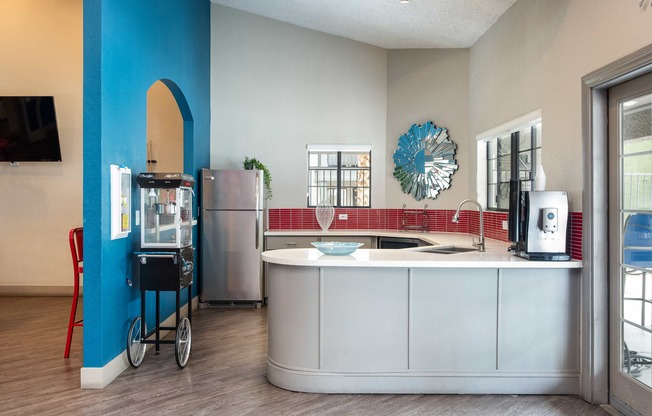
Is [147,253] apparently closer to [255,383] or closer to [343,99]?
[255,383]

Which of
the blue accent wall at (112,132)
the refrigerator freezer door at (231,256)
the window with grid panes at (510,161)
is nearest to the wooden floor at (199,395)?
the blue accent wall at (112,132)

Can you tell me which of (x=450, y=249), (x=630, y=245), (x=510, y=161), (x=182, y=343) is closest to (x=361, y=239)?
(x=450, y=249)

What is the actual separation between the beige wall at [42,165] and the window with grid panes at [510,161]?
198 inches

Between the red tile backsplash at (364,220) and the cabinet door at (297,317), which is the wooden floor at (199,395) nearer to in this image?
the cabinet door at (297,317)

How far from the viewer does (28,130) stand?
257 inches

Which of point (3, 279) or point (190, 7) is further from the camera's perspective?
point (3, 279)

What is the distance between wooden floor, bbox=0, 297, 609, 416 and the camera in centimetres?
323

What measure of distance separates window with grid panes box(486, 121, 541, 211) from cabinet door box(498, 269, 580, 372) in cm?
119

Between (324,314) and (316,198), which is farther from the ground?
(316,198)

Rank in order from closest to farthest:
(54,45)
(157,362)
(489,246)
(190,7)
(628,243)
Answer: (628,243) < (157,362) < (489,246) < (190,7) < (54,45)

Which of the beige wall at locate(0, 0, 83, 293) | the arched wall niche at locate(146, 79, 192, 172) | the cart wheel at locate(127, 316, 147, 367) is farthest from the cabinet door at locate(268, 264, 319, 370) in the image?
the beige wall at locate(0, 0, 83, 293)

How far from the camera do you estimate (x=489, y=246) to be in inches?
185

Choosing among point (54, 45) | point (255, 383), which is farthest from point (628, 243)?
point (54, 45)

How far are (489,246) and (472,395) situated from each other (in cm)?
157
